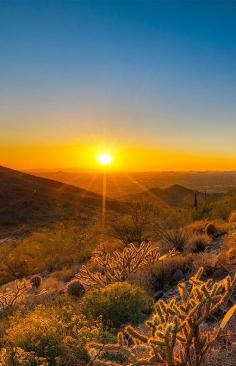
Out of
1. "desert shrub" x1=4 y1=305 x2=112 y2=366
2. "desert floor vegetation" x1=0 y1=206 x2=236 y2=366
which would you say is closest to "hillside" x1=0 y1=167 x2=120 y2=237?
"desert floor vegetation" x1=0 y1=206 x2=236 y2=366

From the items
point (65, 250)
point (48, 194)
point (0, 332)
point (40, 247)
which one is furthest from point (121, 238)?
point (48, 194)

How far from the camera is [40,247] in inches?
941

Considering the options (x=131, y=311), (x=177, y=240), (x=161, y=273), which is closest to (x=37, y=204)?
(x=177, y=240)

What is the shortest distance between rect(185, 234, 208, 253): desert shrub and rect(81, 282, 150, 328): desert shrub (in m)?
4.97

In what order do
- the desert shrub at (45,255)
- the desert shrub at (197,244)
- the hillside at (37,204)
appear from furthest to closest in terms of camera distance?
1. the hillside at (37,204)
2. the desert shrub at (45,255)
3. the desert shrub at (197,244)

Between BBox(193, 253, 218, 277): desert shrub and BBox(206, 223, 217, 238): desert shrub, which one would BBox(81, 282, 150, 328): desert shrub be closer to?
BBox(193, 253, 218, 277): desert shrub

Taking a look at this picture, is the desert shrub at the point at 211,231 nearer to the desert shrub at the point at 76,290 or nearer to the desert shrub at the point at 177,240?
the desert shrub at the point at 177,240

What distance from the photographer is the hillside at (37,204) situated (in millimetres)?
47344

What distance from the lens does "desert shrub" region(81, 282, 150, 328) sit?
24.7 feet

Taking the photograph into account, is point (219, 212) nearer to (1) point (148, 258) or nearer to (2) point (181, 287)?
(1) point (148, 258)

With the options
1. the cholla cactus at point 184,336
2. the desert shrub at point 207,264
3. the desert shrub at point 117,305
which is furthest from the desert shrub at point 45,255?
the cholla cactus at point 184,336

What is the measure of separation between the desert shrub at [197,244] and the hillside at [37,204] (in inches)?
1178

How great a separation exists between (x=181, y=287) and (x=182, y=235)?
34.8ft

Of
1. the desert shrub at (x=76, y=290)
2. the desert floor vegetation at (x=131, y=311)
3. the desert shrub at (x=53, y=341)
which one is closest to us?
the desert floor vegetation at (x=131, y=311)
